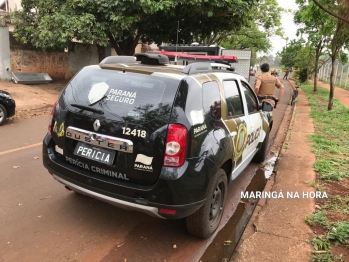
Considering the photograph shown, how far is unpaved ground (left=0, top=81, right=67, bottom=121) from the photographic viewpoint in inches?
360

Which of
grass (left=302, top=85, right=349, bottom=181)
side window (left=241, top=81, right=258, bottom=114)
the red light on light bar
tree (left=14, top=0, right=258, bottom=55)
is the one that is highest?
tree (left=14, top=0, right=258, bottom=55)

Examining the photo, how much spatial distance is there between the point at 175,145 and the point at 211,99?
0.77 m

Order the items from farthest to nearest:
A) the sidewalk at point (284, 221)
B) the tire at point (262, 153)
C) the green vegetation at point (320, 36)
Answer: the green vegetation at point (320, 36)
the tire at point (262, 153)
the sidewalk at point (284, 221)

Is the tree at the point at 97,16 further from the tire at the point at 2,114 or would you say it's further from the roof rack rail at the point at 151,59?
the roof rack rail at the point at 151,59

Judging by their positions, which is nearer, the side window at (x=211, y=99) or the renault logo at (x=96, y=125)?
the renault logo at (x=96, y=125)

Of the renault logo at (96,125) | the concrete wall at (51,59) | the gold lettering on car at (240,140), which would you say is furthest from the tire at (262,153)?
the concrete wall at (51,59)

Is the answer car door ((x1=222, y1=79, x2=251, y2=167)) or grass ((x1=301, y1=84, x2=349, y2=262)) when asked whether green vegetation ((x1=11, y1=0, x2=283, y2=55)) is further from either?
car door ((x1=222, y1=79, x2=251, y2=167))

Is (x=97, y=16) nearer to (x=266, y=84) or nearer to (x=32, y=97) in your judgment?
(x=32, y=97)

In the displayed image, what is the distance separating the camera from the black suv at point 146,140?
2582mm

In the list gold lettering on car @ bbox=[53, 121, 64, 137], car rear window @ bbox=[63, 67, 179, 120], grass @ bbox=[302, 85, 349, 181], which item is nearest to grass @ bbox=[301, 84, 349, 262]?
grass @ bbox=[302, 85, 349, 181]

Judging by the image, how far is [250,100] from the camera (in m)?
4.35

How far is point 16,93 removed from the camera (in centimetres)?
1091

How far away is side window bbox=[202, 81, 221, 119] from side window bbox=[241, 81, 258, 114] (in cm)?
110

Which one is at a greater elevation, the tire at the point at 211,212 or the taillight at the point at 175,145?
the taillight at the point at 175,145
